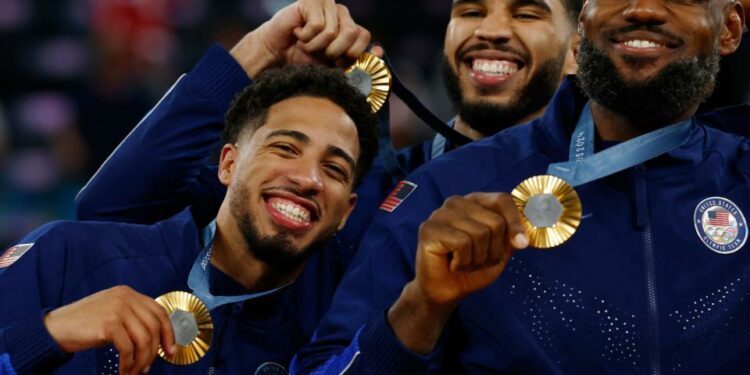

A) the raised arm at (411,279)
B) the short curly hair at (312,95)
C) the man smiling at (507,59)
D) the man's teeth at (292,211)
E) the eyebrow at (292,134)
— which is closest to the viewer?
the raised arm at (411,279)

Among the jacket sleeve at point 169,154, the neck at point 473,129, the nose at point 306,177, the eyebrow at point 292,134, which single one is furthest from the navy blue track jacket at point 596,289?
the neck at point 473,129

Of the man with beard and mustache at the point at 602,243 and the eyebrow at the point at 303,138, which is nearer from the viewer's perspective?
the man with beard and mustache at the point at 602,243

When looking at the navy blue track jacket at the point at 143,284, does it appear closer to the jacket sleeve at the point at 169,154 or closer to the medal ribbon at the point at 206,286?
the medal ribbon at the point at 206,286

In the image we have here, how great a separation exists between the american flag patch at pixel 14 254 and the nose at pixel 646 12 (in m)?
1.34

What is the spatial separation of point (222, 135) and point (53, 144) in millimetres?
3281

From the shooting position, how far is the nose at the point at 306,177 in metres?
2.97

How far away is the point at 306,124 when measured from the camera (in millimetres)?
3098

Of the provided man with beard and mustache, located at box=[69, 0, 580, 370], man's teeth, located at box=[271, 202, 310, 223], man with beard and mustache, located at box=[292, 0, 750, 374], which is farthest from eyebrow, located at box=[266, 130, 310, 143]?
man with beard and mustache, located at box=[292, 0, 750, 374]

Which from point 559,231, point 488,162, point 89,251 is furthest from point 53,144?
point 559,231

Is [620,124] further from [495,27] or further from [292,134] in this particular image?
[495,27]

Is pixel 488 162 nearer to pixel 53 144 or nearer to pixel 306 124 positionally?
pixel 306 124

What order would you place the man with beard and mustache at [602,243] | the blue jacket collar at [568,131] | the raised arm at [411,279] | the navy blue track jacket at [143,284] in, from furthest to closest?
1. the navy blue track jacket at [143,284]
2. the blue jacket collar at [568,131]
3. the man with beard and mustache at [602,243]
4. the raised arm at [411,279]

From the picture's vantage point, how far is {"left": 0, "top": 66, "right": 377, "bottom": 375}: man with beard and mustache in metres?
2.84

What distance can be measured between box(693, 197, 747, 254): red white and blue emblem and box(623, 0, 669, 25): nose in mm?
376
